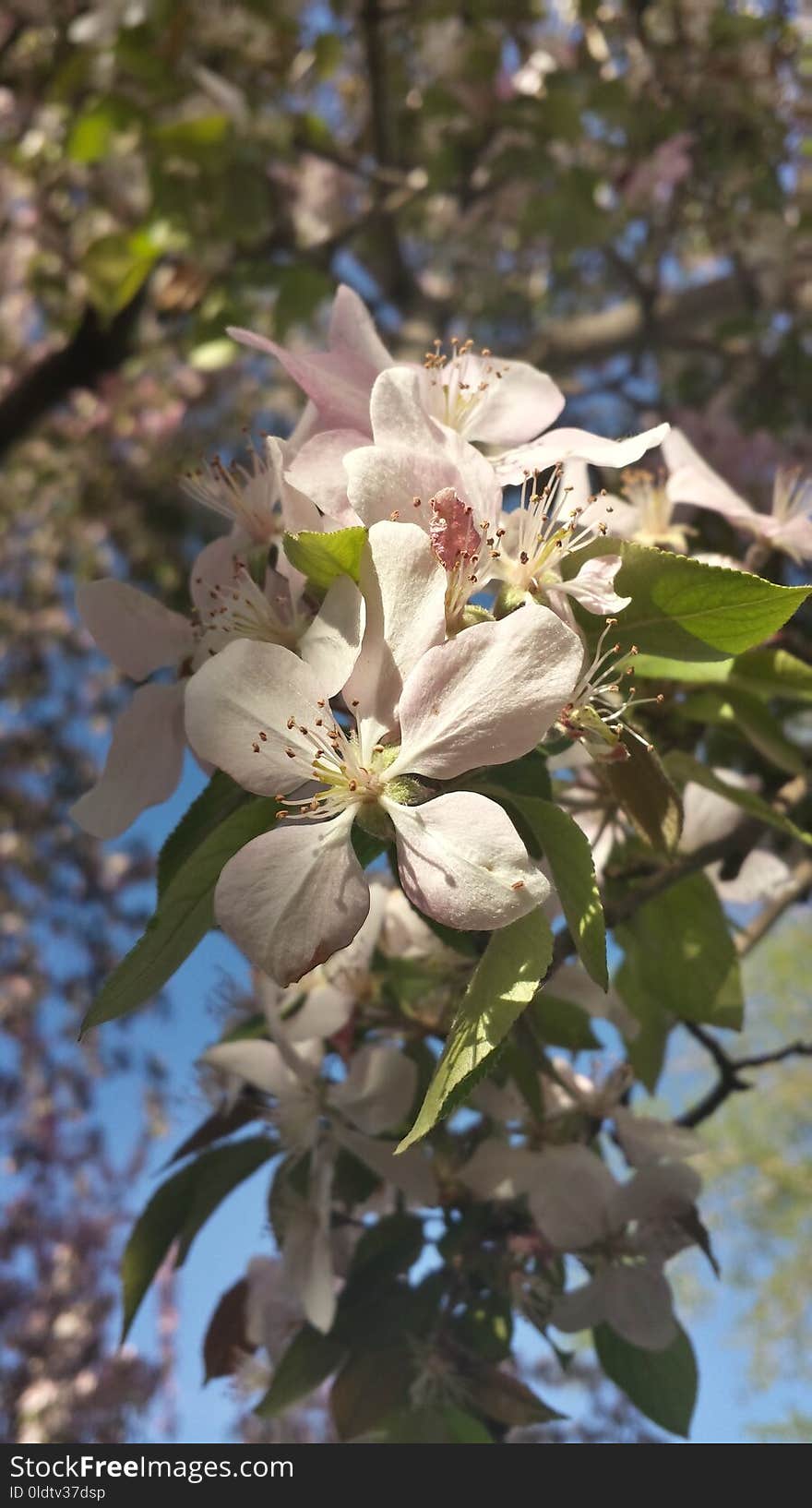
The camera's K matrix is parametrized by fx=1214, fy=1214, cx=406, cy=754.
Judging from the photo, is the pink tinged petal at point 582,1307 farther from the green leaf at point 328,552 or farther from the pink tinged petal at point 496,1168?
the green leaf at point 328,552

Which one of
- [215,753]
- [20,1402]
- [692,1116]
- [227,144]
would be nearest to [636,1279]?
[692,1116]

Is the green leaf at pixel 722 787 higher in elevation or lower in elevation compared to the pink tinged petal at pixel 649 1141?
higher

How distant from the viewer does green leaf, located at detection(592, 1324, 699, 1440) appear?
748mm

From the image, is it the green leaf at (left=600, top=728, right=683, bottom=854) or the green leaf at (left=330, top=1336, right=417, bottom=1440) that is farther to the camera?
the green leaf at (left=330, top=1336, right=417, bottom=1440)

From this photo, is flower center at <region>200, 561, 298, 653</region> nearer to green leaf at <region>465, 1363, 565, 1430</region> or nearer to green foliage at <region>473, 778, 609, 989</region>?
green foliage at <region>473, 778, 609, 989</region>

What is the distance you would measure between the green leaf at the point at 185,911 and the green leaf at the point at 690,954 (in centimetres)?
29

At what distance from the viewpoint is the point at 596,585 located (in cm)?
48

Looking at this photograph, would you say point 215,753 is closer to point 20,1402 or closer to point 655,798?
point 655,798

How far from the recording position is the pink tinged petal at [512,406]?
0.58 meters

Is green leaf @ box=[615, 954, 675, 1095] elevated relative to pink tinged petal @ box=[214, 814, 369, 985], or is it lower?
lower

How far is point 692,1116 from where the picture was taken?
842mm

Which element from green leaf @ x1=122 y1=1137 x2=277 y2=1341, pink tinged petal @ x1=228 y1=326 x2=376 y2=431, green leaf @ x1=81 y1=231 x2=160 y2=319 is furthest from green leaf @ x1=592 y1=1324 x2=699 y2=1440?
green leaf @ x1=81 y1=231 x2=160 y2=319

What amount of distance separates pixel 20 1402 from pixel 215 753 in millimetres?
2968

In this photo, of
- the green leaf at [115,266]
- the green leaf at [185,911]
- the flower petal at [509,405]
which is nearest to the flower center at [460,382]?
the flower petal at [509,405]
